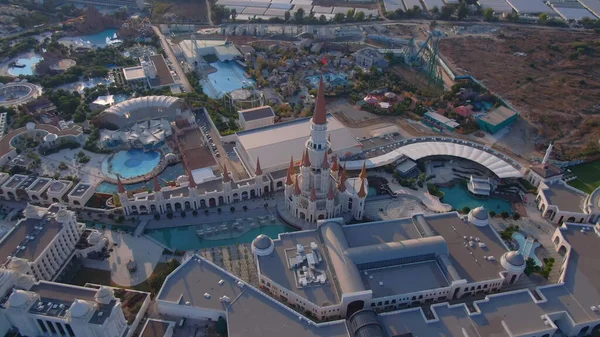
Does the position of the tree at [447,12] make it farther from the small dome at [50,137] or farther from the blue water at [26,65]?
the blue water at [26,65]

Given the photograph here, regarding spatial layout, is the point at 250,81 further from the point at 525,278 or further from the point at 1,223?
the point at 525,278

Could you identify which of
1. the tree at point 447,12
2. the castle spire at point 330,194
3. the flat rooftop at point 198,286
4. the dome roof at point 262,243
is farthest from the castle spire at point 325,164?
the tree at point 447,12

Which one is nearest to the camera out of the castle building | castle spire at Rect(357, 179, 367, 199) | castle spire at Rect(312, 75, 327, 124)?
castle spire at Rect(312, 75, 327, 124)

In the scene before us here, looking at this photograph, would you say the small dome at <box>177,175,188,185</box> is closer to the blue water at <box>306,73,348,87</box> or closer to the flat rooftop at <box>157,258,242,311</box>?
the flat rooftop at <box>157,258,242,311</box>

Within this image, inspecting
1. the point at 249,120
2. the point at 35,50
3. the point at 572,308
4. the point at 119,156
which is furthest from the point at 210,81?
the point at 572,308

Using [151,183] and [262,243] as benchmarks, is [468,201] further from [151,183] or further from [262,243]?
[151,183]

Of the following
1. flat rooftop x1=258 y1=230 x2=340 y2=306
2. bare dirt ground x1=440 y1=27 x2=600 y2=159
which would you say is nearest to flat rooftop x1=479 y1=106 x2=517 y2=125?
bare dirt ground x1=440 y1=27 x2=600 y2=159
